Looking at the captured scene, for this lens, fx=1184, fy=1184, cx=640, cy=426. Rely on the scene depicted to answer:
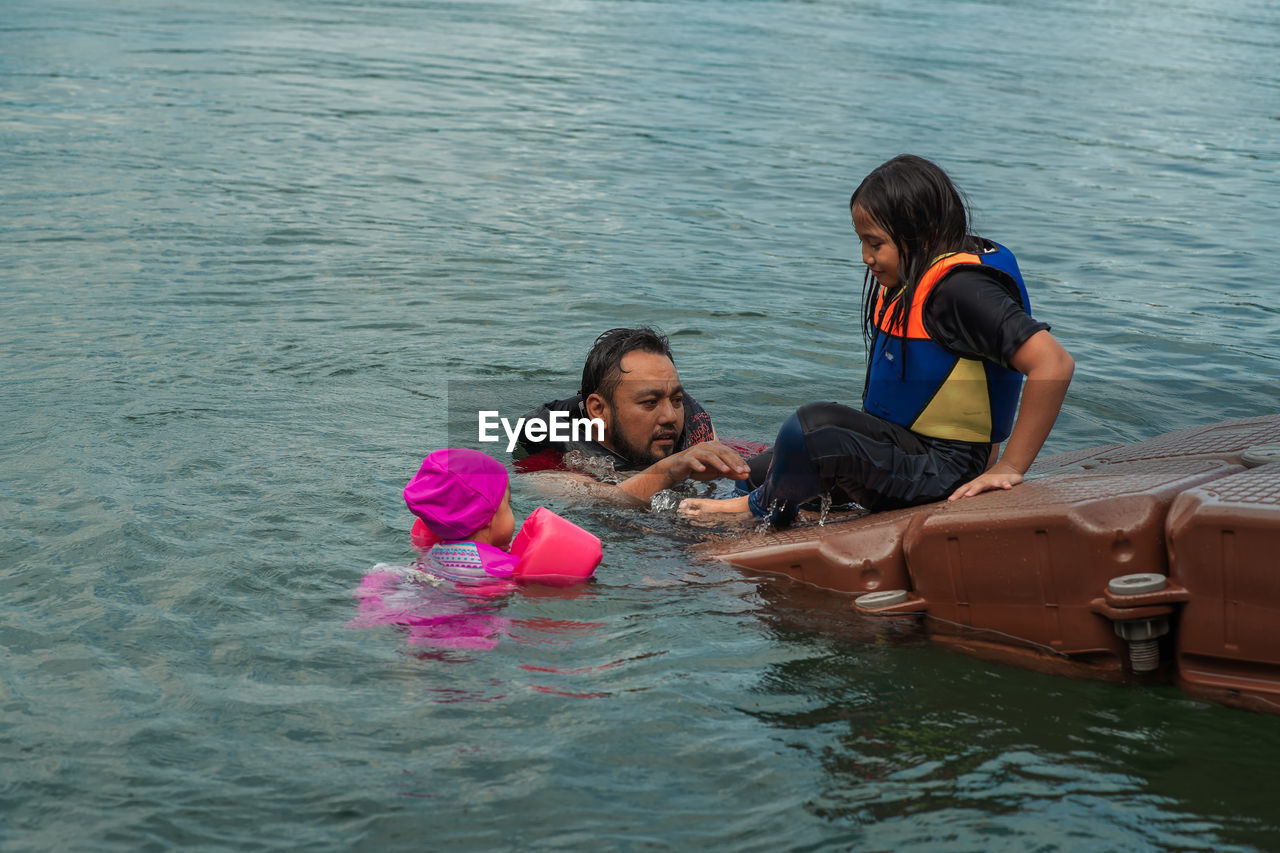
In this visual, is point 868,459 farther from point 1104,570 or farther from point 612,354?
point 612,354

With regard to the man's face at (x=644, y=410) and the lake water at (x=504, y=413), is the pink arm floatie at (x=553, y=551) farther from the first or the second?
the man's face at (x=644, y=410)

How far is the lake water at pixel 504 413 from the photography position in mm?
3379

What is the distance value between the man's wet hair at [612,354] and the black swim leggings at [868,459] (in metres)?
1.29

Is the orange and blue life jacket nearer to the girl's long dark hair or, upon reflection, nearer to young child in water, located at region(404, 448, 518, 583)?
the girl's long dark hair

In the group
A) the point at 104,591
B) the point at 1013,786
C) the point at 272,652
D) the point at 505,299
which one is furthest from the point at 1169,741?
the point at 505,299

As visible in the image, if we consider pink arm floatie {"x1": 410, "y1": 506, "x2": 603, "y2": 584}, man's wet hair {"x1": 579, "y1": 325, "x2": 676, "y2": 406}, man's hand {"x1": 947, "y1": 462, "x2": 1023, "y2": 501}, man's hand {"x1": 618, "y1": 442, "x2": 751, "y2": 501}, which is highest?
man's wet hair {"x1": 579, "y1": 325, "x2": 676, "y2": 406}

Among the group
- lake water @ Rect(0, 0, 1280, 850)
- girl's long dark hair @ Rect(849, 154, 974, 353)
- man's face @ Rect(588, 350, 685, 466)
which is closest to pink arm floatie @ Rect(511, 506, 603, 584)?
lake water @ Rect(0, 0, 1280, 850)

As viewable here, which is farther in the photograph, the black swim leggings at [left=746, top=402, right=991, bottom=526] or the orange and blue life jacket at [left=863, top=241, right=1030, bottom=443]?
the black swim leggings at [left=746, top=402, right=991, bottom=526]

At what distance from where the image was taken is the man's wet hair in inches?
230

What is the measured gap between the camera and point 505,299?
32.3 ft

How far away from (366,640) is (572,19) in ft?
96.0

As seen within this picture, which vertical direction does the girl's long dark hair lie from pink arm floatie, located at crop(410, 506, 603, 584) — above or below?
above

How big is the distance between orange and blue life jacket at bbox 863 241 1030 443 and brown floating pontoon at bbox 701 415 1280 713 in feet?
1.06

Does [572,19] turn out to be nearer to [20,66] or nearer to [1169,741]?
[20,66]
